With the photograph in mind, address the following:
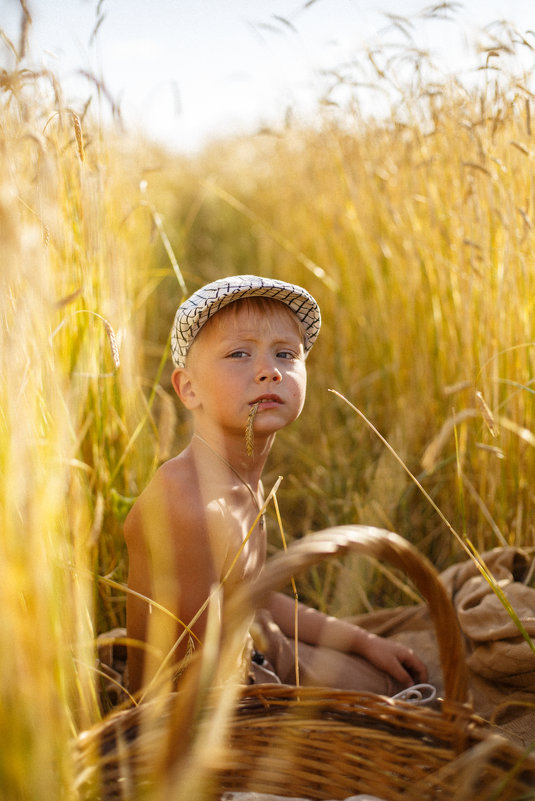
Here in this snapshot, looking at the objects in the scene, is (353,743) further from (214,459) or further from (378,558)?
(214,459)

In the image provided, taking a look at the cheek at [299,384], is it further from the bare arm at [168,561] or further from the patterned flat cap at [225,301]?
the bare arm at [168,561]

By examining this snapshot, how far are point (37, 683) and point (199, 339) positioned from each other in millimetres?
829

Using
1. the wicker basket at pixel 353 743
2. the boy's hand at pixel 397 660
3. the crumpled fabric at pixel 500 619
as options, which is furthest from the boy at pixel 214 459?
the crumpled fabric at pixel 500 619

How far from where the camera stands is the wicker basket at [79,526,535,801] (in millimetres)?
944

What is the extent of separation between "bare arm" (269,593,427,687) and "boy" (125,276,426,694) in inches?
11.6

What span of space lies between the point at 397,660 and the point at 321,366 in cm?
164

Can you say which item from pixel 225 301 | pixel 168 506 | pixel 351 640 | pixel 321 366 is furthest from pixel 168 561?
pixel 321 366

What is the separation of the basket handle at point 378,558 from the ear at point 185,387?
59 centimetres

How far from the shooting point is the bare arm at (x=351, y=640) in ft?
5.44

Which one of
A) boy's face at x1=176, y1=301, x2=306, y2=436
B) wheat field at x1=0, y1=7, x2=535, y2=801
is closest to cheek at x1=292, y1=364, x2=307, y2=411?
boy's face at x1=176, y1=301, x2=306, y2=436

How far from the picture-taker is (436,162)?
2096 millimetres

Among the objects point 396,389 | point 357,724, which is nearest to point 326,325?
point 396,389

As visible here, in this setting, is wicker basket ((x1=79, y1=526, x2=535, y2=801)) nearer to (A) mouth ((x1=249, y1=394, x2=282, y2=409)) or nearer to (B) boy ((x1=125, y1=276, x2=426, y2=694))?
(B) boy ((x1=125, y1=276, x2=426, y2=694))

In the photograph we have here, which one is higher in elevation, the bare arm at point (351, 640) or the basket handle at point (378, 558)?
the basket handle at point (378, 558)
